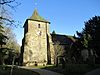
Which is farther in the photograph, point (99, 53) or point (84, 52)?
point (84, 52)

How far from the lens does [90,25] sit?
43.6 meters

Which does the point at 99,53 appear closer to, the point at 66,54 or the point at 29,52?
the point at 66,54

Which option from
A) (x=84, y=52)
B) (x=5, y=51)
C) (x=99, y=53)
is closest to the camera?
(x=5, y=51)

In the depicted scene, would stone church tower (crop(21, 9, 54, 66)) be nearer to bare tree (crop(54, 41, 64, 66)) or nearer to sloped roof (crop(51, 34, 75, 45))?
bare tree (crop(54, 41, 64, 66))

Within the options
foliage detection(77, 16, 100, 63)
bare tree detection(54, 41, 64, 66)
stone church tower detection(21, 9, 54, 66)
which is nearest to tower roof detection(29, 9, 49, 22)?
stone church tower detection(21, 9, 54, 66)

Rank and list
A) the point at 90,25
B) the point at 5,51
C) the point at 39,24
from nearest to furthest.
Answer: the point at 5,51
the point at 90,25
the point at 39,24

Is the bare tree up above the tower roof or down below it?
below

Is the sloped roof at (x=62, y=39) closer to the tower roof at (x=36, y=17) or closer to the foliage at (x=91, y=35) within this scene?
the tower roof at (x=36, y=17)

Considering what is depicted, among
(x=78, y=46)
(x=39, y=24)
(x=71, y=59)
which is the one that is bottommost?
(x=71, y=59)

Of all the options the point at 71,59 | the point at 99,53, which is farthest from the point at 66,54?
the point at 99,53

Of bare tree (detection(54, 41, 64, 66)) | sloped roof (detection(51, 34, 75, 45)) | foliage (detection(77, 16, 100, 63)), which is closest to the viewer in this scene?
foliage (detection(77, 16, 100, 63))

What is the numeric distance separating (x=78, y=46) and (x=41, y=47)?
440 inches

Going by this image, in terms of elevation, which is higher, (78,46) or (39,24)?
(39,24)

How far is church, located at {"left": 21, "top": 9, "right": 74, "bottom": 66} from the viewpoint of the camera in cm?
4922
